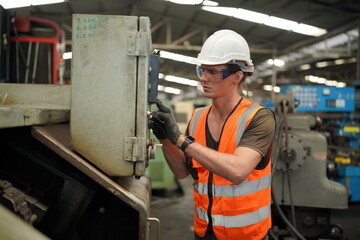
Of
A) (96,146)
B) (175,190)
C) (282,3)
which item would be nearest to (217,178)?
(96,146)

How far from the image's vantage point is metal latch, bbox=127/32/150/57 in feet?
3.70

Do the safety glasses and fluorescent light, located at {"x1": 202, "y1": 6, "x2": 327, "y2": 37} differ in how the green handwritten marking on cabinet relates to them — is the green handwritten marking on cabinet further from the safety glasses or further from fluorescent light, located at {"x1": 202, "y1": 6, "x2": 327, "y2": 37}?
fluorescent light, located at {"x1": 202, "y1": 6, "x2": 327, "y2": 37}

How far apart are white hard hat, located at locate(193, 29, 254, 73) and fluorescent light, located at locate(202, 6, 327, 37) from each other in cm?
536

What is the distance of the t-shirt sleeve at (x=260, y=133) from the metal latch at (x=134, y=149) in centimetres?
45

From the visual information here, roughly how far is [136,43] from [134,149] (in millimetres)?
398

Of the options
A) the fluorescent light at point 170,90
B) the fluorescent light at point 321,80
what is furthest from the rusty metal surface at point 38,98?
the fluorescent light at point 170,90

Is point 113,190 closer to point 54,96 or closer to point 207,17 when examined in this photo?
point 54,96

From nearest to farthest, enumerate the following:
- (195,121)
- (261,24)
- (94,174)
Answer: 1. (94,174)
2. (195,121)
3. (261,24)

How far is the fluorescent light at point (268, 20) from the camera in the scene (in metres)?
6.63

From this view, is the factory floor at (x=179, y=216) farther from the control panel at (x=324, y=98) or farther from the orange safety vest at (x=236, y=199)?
the orange safety vest at (x=236, y=199)

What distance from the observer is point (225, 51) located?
1.46 metres

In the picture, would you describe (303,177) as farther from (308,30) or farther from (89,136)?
(308,30)

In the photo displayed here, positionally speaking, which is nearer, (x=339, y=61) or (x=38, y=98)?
(x=38, y=98)

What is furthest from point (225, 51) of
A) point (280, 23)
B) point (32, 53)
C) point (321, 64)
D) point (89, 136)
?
point (321, 64)
